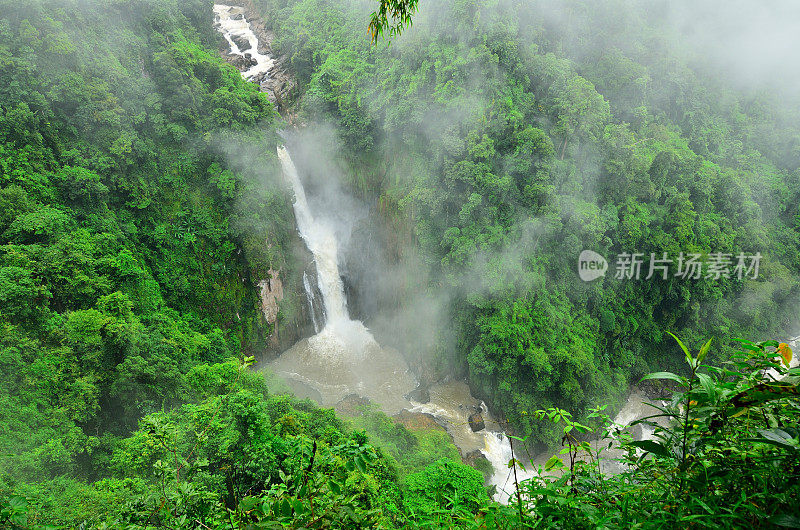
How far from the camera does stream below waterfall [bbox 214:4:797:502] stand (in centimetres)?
1338

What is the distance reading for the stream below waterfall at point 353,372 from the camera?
13383mm

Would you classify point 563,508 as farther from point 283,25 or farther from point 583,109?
point 283,25

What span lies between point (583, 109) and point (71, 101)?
15819mm

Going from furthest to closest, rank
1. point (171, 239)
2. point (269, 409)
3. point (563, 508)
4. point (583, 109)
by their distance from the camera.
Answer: point (583, 109) < point (171, 239) < point (269, 409) < point (563, 508)

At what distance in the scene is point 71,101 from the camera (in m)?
11.3

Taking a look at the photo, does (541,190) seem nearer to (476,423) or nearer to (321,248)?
(476,423)

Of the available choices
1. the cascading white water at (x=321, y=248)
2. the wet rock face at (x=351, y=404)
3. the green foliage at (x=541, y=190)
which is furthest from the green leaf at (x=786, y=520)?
the cascading white water at (x=321, y=248)

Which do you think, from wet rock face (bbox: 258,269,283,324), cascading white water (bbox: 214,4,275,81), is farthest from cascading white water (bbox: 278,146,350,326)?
cascading white water (bbox: 214,4,275,81)

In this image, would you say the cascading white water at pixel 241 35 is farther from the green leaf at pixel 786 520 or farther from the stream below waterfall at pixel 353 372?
the green leaf at pixel 786 520

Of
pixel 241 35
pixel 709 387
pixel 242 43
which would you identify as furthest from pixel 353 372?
pixel 241 35

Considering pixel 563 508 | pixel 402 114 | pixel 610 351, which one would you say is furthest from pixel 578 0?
pixel 563 508

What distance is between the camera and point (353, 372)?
1551cm

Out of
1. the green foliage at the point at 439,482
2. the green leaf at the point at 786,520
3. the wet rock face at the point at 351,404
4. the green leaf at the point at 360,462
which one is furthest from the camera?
the wet rock face at the point at 351,404

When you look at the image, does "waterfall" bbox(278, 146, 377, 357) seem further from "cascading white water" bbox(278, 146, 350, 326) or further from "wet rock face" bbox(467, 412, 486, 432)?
"wet rock face" bbox(467, 412, 486, 432)
